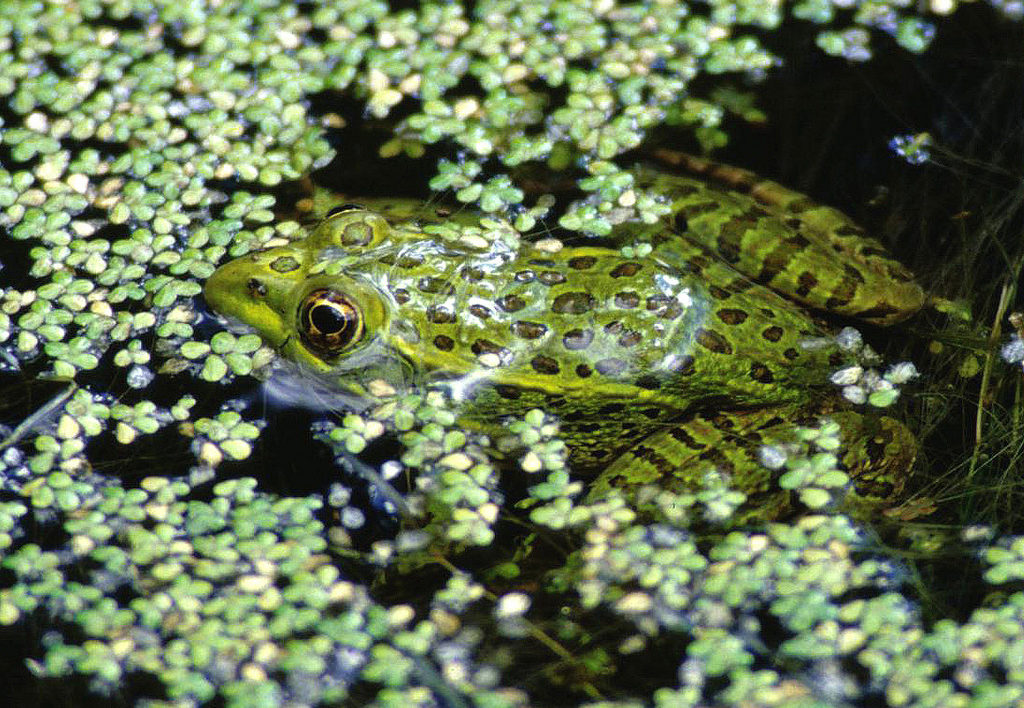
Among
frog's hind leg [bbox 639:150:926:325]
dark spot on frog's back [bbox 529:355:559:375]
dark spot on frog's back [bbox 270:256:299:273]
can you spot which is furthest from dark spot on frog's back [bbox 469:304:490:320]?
frog's hind leg [bbox 639:150:926:325]

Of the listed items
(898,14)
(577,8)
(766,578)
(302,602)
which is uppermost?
(898,14)

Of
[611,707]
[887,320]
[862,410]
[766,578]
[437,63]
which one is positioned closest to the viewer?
[611,707]

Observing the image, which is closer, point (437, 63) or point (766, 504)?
point (766, 504)

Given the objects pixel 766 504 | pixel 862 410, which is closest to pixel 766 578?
pixel 766 504

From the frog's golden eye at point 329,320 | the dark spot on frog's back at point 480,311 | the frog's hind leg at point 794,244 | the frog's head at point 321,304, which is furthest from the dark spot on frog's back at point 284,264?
the frog's hind leg at point 794,244

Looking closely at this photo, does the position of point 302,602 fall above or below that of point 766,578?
below

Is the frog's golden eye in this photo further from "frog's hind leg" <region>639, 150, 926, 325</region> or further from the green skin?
"frog's hind leg" <region>639, 150, 926, 325</region>

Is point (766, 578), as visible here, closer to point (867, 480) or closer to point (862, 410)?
point (867, 480)

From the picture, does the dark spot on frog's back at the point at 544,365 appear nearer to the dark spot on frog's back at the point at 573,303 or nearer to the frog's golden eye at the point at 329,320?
the dark spot on frog's back at the point at 573,303
